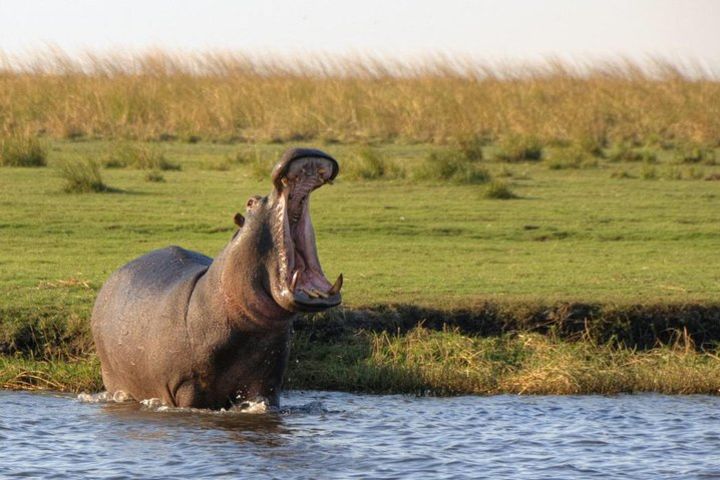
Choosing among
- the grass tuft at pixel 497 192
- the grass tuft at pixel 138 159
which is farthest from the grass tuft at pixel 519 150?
the grass tuft at pixel 138 159

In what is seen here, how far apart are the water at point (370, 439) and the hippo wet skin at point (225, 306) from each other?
19 centimetres

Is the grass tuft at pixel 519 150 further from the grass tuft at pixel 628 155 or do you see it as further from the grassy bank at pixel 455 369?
the grassy bank at pixel 455 369

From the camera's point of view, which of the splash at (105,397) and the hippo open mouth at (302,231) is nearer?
the hippo open mouth at (302,231)

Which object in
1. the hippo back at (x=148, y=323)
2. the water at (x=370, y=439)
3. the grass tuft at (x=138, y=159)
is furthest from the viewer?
the grass tuft at (x=138, y=159)

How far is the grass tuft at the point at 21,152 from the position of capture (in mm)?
16391

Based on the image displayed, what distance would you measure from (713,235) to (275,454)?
7.50 meters

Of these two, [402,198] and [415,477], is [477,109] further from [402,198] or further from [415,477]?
[415,477]

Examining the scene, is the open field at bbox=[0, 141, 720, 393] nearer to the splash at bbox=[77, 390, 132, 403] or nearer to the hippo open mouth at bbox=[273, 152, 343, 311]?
the splash at bbox=[77, 390, 132, 403]

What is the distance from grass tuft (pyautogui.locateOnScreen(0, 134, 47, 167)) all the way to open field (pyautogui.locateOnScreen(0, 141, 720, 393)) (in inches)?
7.3

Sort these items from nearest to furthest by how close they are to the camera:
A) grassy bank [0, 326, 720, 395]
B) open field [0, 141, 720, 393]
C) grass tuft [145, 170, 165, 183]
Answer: grassy bank [0, 326, 720, 395]
open field [0, 141, 720, 393]
grass tuft [145, 170, 165, 183]

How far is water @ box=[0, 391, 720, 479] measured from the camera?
275 inches

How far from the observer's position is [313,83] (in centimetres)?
2498

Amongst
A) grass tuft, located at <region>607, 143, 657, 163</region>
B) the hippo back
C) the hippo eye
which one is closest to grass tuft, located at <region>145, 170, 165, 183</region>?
grass tuft, located at <region>607, 143, 657, 163</region>

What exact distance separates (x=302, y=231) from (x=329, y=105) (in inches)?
648
